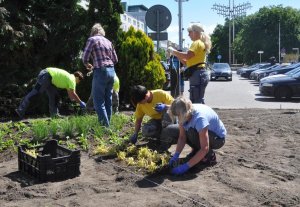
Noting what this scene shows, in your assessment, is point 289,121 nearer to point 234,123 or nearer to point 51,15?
point 234,123

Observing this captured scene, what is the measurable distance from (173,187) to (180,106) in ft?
2.87

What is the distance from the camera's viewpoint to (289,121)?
31.3ft

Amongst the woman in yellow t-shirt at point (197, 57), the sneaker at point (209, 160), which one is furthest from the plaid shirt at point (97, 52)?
the sneaker at point (209, 160)

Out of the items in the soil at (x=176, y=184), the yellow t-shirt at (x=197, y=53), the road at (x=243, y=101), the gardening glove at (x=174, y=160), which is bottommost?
the soil at (x=176, y=184)

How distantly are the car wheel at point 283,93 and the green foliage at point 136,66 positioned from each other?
6.85 metres

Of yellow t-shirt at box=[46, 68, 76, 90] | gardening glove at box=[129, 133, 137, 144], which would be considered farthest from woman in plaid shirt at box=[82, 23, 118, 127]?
yellow t-shirt at box=[46, 68, 76, 90]

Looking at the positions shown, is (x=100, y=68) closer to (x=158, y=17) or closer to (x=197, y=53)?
(x=197, y=53)

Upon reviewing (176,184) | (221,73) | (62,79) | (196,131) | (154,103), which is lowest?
(176,184)

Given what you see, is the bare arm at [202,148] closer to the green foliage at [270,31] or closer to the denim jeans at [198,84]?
the denim jeans at [198,84]

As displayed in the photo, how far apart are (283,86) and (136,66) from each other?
303 inches

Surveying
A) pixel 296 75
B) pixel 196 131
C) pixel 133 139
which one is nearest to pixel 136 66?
pixel 133 139

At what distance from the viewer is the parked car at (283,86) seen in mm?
17664

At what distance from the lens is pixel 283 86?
17844mm

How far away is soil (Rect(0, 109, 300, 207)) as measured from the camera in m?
4.59
